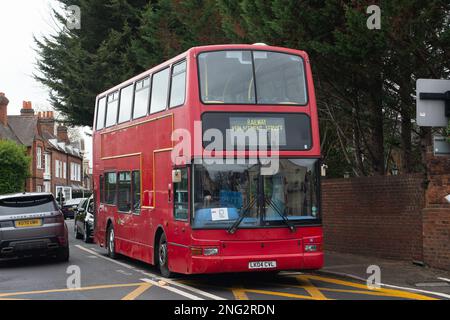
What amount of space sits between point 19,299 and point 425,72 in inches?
363

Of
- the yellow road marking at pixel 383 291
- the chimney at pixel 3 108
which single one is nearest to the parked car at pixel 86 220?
the yellow road marking at pixel 383 291

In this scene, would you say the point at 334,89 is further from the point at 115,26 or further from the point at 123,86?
the point at 115,26

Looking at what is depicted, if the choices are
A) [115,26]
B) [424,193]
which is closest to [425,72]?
→ [424,193]

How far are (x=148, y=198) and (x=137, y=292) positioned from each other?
9.68ft

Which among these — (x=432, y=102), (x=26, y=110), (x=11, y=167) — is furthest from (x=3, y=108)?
(x=432, y=102)

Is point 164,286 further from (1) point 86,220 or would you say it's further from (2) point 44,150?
(2) point 44,150

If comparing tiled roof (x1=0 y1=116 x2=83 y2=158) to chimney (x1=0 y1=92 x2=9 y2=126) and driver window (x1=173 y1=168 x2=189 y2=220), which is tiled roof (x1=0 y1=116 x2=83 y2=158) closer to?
chimney (x1=0 y1=92 x2=9 y2=126)

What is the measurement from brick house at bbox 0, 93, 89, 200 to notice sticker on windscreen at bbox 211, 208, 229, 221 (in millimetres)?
40664

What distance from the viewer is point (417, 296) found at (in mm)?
10016

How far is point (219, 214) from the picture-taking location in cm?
1066

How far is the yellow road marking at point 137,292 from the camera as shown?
33.0 ft

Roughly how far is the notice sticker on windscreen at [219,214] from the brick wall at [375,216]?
5.07 meters

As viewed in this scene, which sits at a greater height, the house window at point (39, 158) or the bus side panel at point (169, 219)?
the house window at point (39, 158)

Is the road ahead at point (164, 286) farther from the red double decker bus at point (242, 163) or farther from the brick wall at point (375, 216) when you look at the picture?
the brick wall at point (375, 216)
